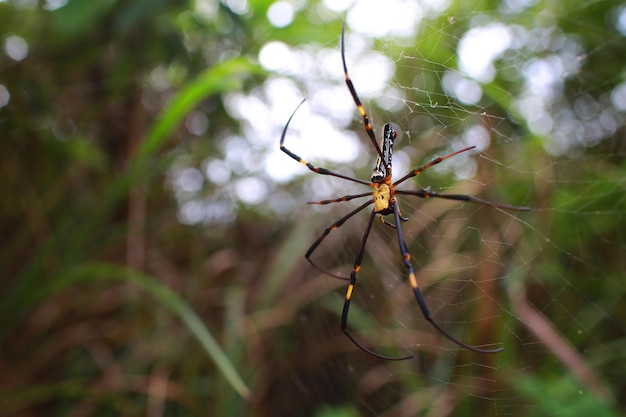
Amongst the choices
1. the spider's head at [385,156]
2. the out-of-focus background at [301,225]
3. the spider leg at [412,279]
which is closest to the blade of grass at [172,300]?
the out-of-focus background at [301,225]

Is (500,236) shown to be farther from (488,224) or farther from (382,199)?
(382,199)

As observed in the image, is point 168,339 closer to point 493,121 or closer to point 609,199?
point 493,121

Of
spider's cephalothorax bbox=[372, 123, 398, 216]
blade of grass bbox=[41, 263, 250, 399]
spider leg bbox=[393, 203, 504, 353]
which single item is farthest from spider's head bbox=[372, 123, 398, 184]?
blade of grass bbox=[41, 263, 250, 399]

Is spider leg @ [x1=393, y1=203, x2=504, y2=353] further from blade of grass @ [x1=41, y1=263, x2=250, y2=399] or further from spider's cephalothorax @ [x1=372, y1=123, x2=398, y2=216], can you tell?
blade of grass @ [x1=41, y1=263, x2=250, y2=399]

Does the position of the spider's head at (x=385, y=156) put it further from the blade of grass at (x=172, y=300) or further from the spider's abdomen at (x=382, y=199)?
the blade of grass at (x=172, y=300)

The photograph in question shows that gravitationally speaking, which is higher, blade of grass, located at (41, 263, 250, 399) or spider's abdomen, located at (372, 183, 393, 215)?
spider's abdomen, located at (372, 183, 393, 215)

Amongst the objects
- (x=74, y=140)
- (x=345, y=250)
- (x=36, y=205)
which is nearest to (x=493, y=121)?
(x=345, y=250)

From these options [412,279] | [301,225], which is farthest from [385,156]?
[301,225]
